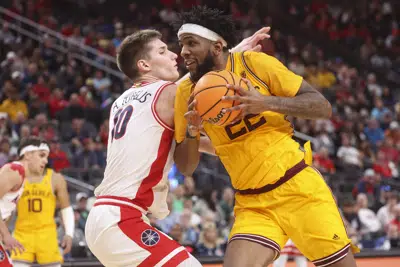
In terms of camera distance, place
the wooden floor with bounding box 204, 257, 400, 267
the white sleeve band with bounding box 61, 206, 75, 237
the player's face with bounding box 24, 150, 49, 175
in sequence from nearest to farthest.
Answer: the player's face with bounding box 24, 150, 49, 175, the white sleeve band with bounding box 61, 206, 75, 237, the wooden floor with bounding box 204, 257, 400, 267

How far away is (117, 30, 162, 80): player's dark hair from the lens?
439cm

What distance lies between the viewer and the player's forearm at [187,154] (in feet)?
13.7

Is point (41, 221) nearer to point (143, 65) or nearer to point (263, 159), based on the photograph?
point (143, 65)

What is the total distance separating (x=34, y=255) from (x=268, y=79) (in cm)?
415

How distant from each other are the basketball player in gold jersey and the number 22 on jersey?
11.1 ft

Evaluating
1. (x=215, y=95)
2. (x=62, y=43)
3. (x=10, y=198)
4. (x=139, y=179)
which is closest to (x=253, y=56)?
(x=215, y=95)

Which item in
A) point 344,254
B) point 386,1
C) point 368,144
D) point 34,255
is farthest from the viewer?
point 386,1

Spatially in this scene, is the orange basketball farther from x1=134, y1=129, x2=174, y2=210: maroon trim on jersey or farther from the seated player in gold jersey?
x1=134, y1=129, x2=174, y2=210: maroon trim on jersey

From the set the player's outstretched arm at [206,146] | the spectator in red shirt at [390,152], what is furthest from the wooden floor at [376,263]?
the player's outstretched arm at [206,146]

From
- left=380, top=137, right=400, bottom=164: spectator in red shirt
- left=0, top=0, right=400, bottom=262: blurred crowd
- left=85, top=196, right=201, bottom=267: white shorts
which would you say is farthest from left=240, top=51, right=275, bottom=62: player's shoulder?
left=380, top=137, right=400, bottom=164: spectator in red shirt

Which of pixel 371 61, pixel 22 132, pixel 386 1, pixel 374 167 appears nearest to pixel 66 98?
pixel 22 132

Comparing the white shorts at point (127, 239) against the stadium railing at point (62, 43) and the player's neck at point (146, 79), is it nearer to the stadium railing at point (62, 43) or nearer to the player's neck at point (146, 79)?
the player's neck at point (146, 79)

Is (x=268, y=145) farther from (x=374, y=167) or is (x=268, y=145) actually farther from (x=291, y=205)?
(x=374, y=167)

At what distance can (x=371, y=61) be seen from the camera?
19750 millimetres
